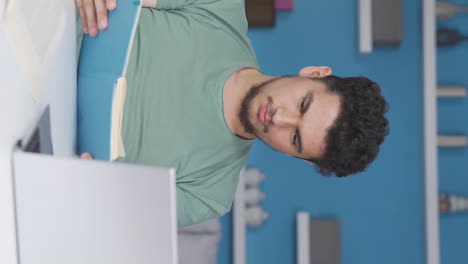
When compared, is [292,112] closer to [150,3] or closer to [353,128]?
[353,128]

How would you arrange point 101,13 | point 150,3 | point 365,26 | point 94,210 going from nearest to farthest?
point 94,210
point 101,13
point 150,3
point 365,26

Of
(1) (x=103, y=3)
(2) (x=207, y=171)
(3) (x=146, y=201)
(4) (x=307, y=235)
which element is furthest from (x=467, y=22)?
(3) (x=146, y=201)

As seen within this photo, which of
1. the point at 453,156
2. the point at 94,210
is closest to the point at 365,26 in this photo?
the point at 453,156

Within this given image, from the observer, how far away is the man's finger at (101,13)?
850mm

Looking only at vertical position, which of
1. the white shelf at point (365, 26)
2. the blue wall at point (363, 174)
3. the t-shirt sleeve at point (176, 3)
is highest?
the t-shirt sleeve at point (176, 3)

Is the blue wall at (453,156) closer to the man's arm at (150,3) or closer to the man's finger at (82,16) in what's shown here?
the man's arm at (150,3)

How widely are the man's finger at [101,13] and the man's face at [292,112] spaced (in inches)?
18.1

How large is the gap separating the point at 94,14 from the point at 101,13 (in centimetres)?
2

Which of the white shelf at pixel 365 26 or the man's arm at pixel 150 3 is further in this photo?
the white shelf at pixel 365 26

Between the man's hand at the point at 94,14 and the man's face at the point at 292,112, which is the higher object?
the man's hand at the point at 94,14

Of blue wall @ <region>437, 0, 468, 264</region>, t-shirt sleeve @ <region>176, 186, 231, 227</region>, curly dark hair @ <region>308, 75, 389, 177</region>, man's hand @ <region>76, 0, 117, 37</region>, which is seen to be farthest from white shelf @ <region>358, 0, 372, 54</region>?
man's hand @ <region>76, 0, 117, 37</region>

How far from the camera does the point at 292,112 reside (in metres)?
1.23

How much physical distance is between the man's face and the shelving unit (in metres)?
0.64

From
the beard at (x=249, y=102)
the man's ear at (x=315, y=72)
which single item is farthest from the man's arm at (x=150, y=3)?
the man's ear at (x=315, y=72)
